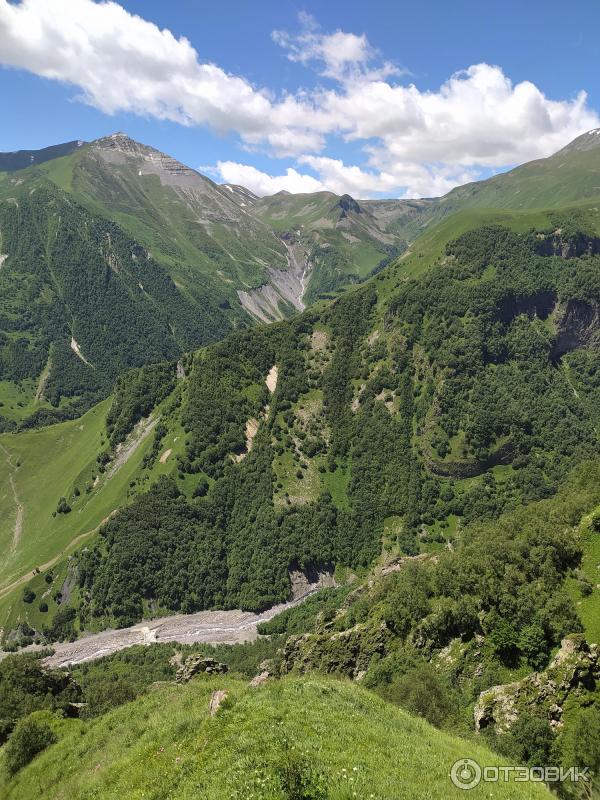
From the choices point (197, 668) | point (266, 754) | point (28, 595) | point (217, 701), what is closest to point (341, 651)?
point (197, 668)

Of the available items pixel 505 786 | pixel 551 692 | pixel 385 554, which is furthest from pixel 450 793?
pixel 385 554

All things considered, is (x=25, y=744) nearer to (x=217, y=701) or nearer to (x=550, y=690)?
(x=217, y=701)

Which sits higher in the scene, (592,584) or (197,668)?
(197,668)

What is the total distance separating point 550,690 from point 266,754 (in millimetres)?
37560

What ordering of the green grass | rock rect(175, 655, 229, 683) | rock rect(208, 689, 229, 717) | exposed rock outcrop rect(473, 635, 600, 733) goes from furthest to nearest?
1. rock rect(175, 655, 229, 683)
2. the green grass
3. exposed rock outcrop rect(473, 635, 600, 733)
4. rock rect(208, 689, 229, 717)

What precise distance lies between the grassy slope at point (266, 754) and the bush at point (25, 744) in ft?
5.68

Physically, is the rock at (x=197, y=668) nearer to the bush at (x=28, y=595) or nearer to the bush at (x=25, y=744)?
the bush at (x=25, y=744)

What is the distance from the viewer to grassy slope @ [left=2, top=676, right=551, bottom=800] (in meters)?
22.9

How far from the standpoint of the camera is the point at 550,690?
158ft

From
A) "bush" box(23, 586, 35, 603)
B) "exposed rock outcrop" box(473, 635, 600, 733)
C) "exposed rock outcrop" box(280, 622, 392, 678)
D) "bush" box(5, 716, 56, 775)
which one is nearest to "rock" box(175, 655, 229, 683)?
"exposed rock outcrop" box(280, 622, 392, 678)

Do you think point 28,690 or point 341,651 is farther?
point 341,651

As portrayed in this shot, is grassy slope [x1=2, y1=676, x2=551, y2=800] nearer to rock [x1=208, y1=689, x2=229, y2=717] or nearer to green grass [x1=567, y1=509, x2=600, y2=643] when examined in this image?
rock [x1=208, y1=689, x2=229, y2=717]

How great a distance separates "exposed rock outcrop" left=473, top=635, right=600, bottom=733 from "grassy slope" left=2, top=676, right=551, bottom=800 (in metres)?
18.4

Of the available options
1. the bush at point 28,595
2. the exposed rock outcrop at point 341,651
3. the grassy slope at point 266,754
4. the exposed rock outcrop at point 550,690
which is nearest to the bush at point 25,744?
the grassy slope at point 266,754
